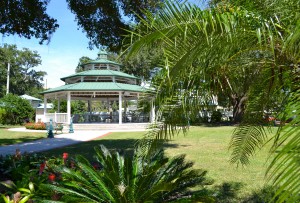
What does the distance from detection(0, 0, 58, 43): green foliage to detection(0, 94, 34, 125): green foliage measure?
28.0 metres

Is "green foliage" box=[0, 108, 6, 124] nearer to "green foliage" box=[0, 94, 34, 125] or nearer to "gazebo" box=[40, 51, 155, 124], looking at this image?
"green foliage" box=[0, 94, 34, 125]

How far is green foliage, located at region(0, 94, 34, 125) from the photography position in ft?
120

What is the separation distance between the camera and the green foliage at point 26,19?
33.1 ft

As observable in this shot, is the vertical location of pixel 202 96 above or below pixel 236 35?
below

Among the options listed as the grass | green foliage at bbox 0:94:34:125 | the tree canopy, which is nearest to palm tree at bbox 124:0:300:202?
the tree canopy

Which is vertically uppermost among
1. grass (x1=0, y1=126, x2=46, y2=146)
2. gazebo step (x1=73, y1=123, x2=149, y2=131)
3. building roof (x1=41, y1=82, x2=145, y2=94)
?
building roof (x1=41, y1=82, x2=145, y2=94)

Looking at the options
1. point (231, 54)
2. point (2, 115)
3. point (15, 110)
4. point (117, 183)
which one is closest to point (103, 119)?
point (15, 110)

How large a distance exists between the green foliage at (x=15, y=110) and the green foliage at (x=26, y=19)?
28.0m

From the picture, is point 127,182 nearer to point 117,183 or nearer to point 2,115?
point 117,183

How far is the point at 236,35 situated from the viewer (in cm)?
283

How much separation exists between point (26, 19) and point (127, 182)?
7.93 m

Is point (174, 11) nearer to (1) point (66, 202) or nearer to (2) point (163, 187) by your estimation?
(2) point (163, 187)

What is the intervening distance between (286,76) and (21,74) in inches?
3023

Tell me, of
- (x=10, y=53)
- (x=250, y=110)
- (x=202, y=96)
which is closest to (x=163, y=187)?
(x=202, y=96)
